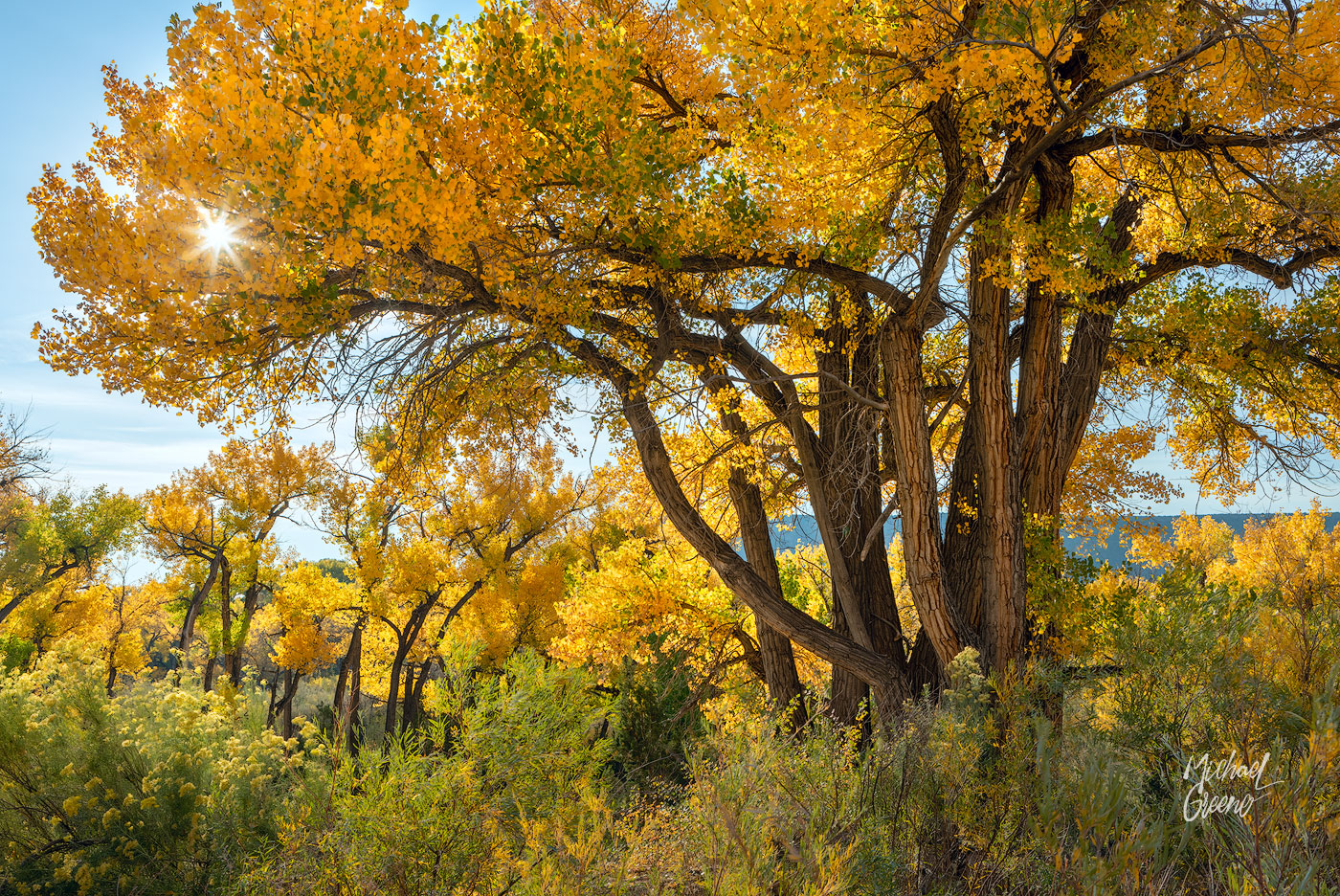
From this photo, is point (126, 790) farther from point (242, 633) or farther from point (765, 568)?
point (242, 633)

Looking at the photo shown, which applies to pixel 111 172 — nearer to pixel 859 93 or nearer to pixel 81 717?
pixel 81 717

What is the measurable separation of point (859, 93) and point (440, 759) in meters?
4.36

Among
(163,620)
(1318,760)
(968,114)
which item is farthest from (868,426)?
(163,620)

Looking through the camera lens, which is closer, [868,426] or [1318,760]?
[1318,760]

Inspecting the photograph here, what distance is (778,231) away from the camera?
5012 millimetres

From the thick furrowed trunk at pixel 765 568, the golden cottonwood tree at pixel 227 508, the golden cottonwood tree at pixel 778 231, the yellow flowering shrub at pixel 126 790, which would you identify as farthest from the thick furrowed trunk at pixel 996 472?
the golden cottonwood tree at pixel 227 508

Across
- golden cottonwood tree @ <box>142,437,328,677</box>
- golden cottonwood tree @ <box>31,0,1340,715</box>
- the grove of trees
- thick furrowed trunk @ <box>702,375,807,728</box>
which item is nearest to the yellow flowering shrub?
the grove of trees

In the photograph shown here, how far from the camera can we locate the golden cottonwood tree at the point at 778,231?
11.3 ft

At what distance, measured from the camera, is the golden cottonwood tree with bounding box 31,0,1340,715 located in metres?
3.44

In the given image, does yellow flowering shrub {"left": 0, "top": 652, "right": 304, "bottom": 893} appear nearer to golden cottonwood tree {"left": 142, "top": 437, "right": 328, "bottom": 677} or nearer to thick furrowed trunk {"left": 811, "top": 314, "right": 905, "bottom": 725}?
thick furrowed trunk {"left": 811, "top": 314, "right": 905, "bottom": 725}

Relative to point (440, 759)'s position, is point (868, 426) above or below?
above

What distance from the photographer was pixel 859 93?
438 cm

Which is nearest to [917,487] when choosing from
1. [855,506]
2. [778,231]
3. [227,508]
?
[855,506]

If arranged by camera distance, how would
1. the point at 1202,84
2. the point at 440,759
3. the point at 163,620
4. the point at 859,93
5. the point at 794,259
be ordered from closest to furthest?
the point at 440,759
the point at 859,93
the point at 1202,84
the point at 794,259
the point at 163,620
